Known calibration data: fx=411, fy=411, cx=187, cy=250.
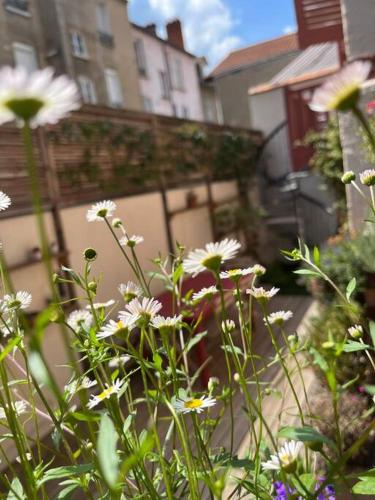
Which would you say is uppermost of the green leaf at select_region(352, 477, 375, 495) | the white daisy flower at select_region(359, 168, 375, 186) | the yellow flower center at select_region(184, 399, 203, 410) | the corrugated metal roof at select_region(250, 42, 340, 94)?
the corrugated metal roof at select_region(250, 42, 340, 94)

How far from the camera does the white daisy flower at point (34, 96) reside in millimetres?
286

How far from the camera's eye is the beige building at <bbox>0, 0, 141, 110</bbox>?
9.28m

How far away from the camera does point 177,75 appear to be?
14.9 metres

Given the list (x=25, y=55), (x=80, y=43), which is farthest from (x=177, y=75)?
(x=25, y=55)

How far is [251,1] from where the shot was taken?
2.79 meters

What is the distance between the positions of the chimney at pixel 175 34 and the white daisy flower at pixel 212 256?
15.6m

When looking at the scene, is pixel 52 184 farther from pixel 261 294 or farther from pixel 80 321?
pixel 261 294

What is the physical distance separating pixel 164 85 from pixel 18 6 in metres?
5.97

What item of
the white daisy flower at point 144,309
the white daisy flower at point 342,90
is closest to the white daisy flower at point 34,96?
the white daisy flower at point 342,90

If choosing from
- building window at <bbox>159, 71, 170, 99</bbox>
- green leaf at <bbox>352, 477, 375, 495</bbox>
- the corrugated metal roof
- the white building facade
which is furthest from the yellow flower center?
building window at <bbox>159, 71, 170, 99</bbox>

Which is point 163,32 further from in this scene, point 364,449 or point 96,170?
point 364,449

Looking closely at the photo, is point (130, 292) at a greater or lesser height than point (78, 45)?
lesser

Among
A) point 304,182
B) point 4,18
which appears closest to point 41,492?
point 304,182

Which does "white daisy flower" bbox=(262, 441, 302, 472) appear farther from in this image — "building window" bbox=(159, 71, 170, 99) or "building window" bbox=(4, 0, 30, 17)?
"building window" bbox=(159, 71, 170, 99)
